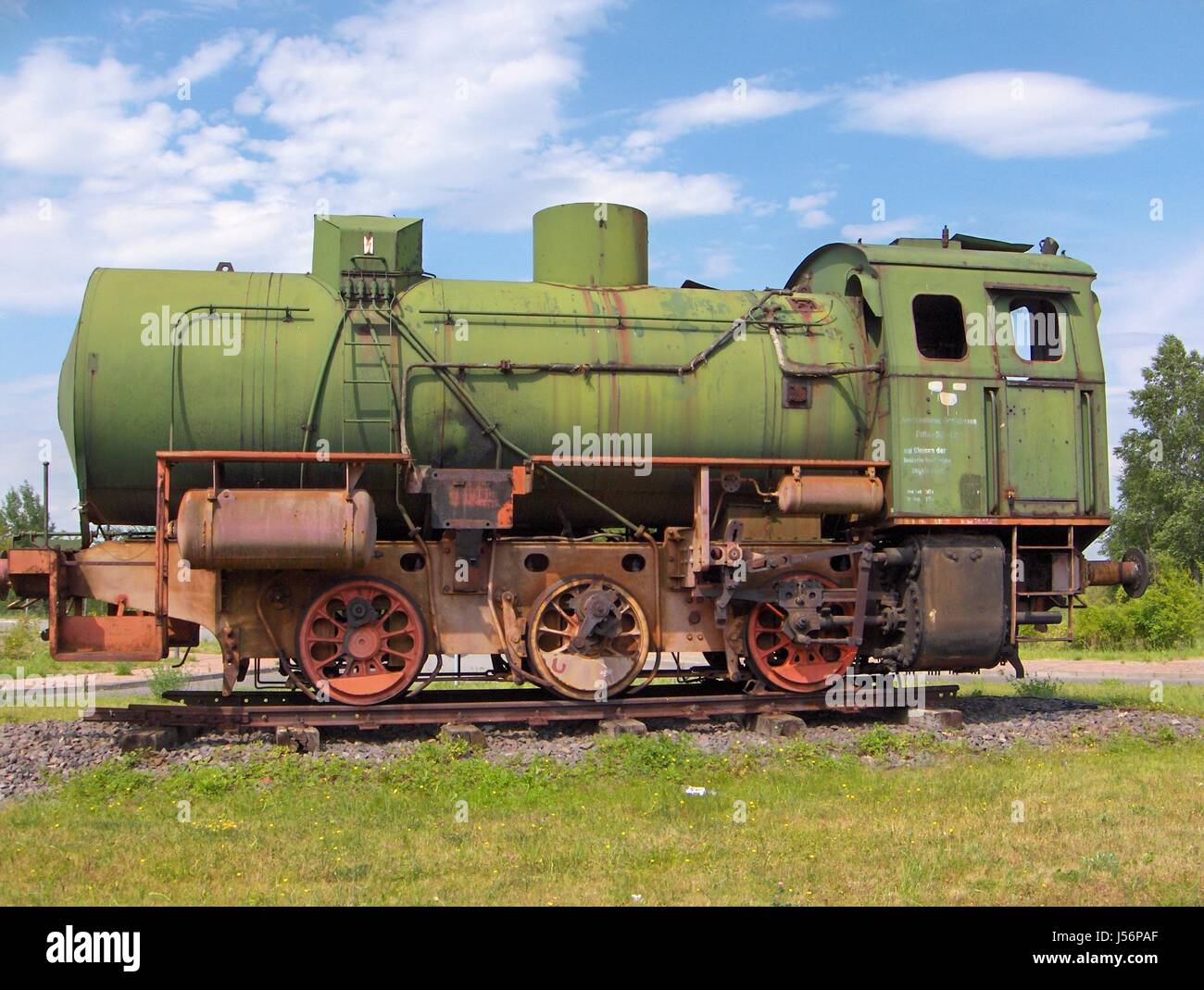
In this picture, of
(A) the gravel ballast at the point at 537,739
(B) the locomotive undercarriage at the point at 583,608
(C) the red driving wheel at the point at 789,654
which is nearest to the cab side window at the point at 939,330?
(B) the locomotive undercarriage at the point at 583,608

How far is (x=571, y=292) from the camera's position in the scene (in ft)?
38.8

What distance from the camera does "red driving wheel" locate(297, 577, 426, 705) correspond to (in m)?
11.0

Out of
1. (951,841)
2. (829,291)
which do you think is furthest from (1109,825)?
(829,291)

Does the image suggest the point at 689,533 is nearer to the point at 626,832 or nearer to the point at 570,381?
the point at 570,381

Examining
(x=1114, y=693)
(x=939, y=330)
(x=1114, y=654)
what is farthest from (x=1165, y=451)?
(x=939, y=330)

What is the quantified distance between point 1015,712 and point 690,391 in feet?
17.4

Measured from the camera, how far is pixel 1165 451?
49000 millimetres

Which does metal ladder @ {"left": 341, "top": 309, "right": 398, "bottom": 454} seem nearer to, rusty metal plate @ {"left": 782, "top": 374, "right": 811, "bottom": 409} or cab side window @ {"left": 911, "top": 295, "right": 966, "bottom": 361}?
rusty metal plate @ {"left": 782, "top": 374, "right": 811, "bottom": 409}

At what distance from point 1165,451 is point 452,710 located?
150 ft

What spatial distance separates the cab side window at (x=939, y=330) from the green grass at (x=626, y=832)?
445 centimetres

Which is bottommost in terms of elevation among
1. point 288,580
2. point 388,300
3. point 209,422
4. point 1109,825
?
point 1109,825

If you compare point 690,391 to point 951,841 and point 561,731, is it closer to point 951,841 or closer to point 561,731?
point 561,731

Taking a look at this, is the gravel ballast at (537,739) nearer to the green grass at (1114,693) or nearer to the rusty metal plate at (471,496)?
the green grass at (1114,693)

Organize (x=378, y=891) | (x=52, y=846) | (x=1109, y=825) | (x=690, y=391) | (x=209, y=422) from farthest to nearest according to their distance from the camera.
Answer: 1. (x=690, y=391)
2. (x=209, y=422)
3. (x=1109, y=825)
4. (x=52, y=846)
5. (x=378, y=891)
